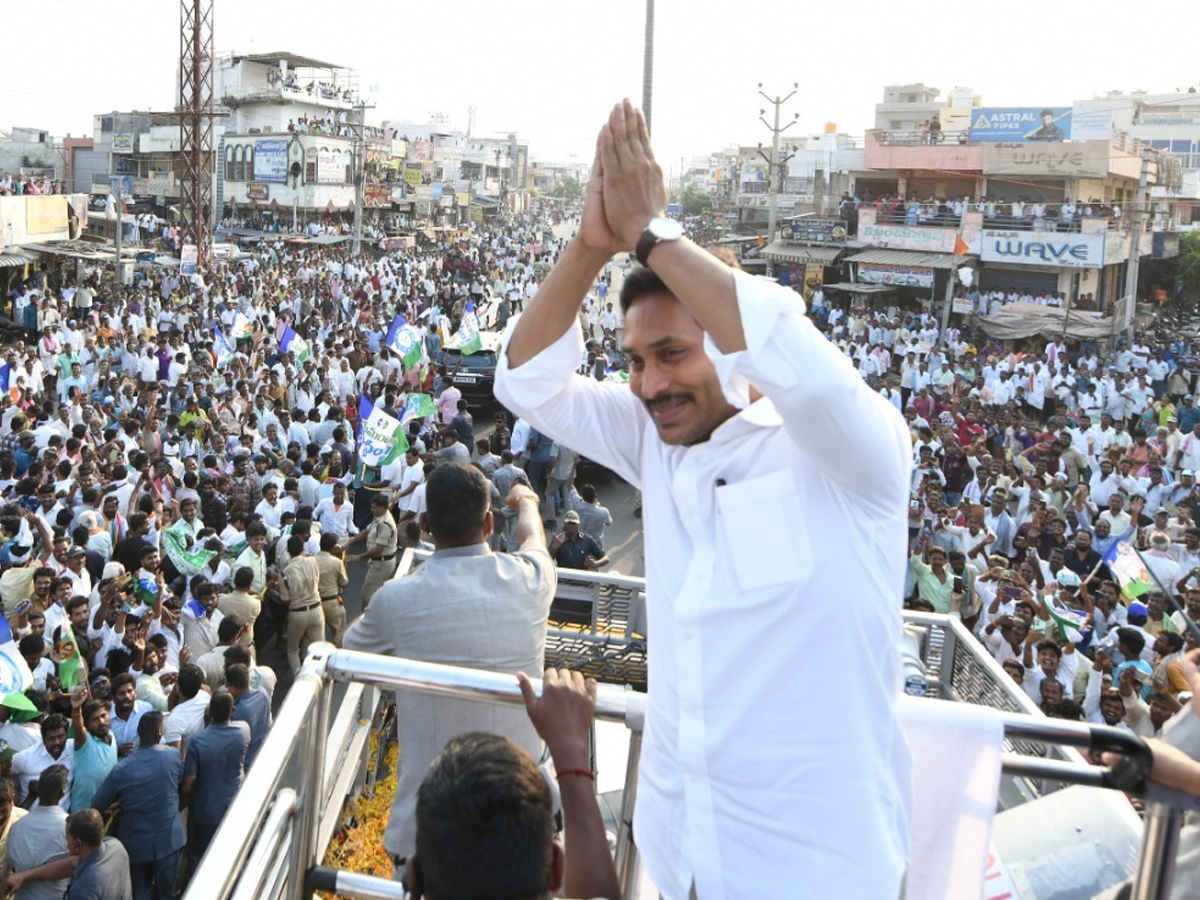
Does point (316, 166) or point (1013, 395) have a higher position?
point (316, 166)

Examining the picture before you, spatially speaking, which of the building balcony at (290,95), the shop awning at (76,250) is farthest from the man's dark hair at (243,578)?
the building balcony at (290,95)

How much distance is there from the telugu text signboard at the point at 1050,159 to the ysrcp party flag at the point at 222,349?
23583 millimetres

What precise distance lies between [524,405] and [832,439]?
671mm

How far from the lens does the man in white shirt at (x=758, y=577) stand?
4.96ft

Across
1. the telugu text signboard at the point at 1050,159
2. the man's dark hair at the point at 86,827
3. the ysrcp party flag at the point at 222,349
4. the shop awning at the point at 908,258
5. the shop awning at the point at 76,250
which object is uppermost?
the telugu text signboard at the point at 1050,159

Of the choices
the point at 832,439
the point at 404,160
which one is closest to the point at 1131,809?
the point at 832,439

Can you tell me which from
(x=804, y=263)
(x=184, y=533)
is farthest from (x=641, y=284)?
(x=804, y=263)

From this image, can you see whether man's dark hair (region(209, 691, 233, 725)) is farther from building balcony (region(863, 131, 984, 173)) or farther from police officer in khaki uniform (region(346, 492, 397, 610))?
building balcony (region(863, 131, 984, 173))

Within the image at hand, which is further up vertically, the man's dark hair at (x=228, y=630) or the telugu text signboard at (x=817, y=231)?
the telugu text signboard at (x=817, y=231)

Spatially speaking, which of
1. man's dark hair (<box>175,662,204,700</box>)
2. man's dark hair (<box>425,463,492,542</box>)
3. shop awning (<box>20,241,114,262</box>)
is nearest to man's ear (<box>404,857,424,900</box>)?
man's dark hair (<box>425,463,492,542</box>)

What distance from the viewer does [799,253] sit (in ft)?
109

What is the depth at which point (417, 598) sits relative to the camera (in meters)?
2.53

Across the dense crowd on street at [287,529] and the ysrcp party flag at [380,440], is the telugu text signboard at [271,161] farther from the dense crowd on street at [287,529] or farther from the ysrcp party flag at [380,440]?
the ysrcp party flag at [380,440]

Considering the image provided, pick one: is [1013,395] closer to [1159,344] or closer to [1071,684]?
[1159,344]
